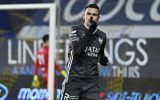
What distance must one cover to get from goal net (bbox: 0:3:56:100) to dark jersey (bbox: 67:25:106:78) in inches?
83.7

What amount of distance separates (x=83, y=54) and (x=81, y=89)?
0.32 metres

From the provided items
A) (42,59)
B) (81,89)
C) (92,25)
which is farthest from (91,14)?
(42,59)

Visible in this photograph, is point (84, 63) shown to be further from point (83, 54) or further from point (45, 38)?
point (45, 38)

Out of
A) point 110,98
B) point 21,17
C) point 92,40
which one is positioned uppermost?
point 21,17

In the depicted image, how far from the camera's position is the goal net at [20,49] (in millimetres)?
8312

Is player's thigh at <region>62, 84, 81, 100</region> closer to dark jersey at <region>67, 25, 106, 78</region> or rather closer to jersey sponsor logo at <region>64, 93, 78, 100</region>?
jersey sponsor logo at <region>64, 93, 78, 100</region>

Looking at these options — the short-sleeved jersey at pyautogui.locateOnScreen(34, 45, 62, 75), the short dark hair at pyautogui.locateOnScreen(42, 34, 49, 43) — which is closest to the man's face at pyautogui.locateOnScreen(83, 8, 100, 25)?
the short dark hair at pyautogui.locateOnScreen(42, 34, 49, 43)

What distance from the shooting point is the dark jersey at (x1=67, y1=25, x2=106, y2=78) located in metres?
5.72

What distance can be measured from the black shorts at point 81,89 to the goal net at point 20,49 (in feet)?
7.32

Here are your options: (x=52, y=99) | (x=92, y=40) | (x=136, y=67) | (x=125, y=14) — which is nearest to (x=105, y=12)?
(x=125, y=14)

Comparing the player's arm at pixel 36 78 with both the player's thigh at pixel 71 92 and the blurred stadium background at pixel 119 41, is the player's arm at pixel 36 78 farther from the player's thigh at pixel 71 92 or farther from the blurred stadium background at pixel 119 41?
the player's thigh at pixel 71 92

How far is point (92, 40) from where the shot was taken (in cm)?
586

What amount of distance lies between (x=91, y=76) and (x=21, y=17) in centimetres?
327

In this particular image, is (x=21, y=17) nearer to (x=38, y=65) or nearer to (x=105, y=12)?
(x=38, y=65)
